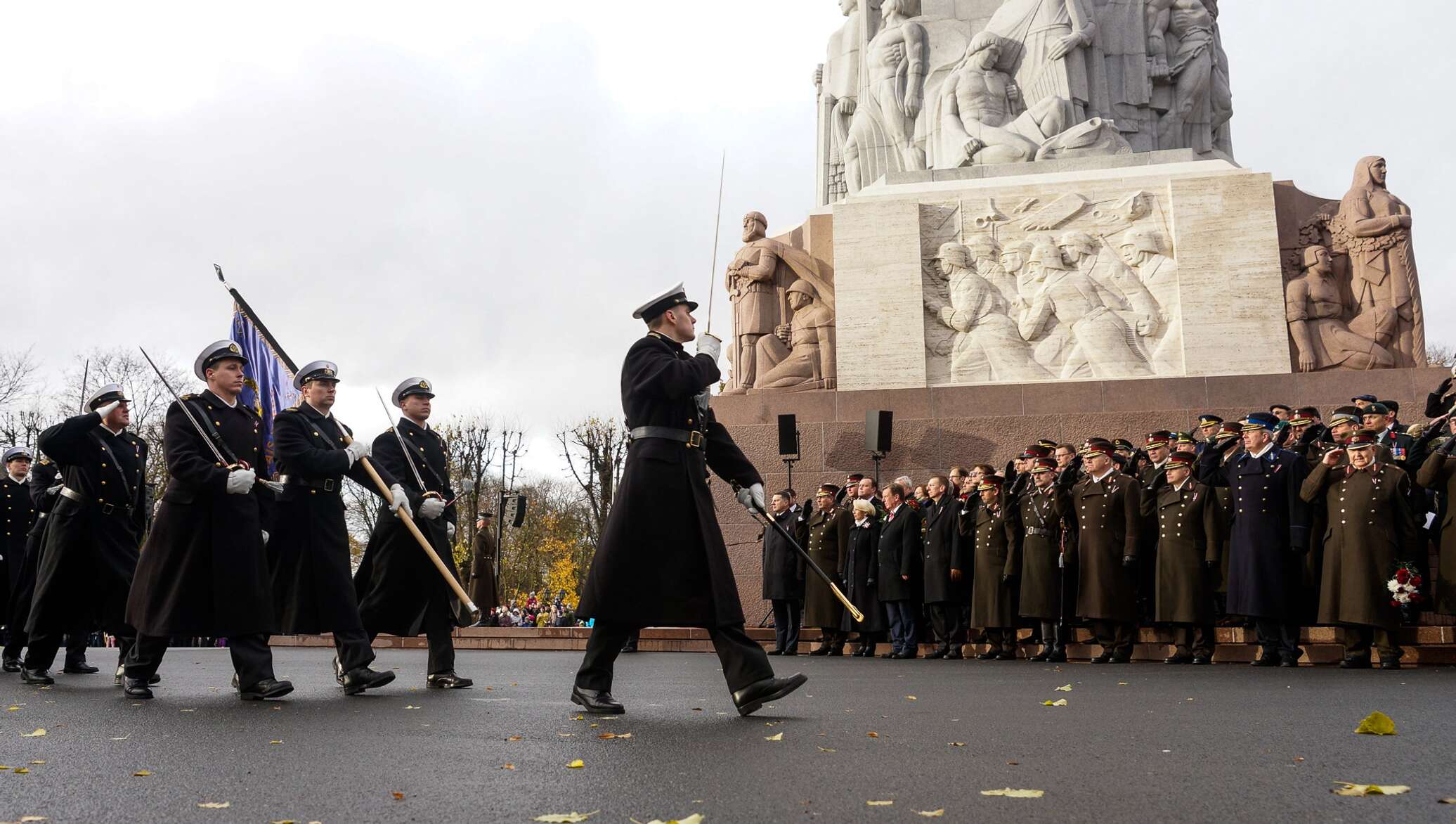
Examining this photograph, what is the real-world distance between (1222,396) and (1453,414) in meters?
5.97

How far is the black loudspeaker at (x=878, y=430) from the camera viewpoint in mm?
15977

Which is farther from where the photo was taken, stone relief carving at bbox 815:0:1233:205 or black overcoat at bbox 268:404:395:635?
stone relief carving at bbox 815:0:1233:205

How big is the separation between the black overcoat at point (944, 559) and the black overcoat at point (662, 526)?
7.22 m

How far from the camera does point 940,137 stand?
19375 mm

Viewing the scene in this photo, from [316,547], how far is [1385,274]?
14.2 metres

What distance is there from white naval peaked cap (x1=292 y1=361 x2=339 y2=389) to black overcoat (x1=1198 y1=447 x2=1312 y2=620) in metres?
7.00

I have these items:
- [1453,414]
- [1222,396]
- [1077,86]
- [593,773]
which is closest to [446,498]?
[593,773]

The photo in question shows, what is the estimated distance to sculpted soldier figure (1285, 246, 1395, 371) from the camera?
16.4m

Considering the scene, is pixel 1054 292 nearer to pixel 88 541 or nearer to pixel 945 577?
pixel 945 577

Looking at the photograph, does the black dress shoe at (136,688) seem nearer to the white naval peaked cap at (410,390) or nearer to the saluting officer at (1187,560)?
the white naval peaked cap at (410,390)

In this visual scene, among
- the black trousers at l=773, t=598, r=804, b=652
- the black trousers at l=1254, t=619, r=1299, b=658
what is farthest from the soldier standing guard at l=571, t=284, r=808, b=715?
the black trousers at l=773, t=598, r=804, b=652

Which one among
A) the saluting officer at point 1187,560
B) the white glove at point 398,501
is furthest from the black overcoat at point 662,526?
the saluting officer at point 1187,560

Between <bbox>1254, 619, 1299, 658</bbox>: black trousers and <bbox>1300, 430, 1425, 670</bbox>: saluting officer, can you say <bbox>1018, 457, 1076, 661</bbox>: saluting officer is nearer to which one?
<bbox>1254, 619, 1299, 658</bbox>: black trousers

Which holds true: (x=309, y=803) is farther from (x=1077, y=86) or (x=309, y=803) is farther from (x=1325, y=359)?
(x=1077, y=86)
